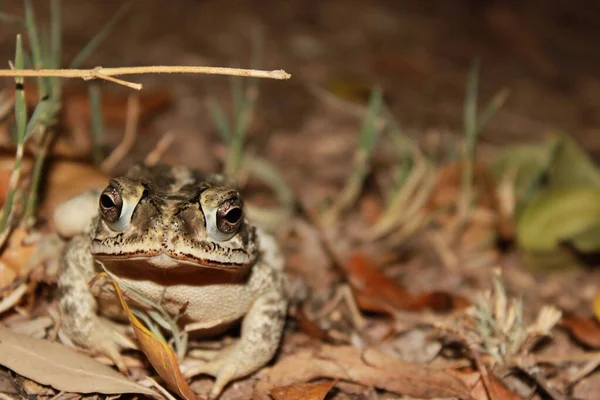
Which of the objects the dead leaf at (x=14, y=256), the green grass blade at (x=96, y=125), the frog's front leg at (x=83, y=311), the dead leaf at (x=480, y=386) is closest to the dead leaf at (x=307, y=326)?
the dead leaf at (x=480, y=386)

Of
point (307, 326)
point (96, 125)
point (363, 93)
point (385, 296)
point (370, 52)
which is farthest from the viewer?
point (370, 52)

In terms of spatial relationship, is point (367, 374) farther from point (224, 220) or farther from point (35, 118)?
point (35, 118)

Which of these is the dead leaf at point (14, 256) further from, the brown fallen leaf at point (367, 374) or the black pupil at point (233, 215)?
the brown fallen leaf at point (367, 374)

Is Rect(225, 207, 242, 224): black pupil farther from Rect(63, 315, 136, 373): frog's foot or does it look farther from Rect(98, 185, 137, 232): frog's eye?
Rect(63, 315, 136, 373): frog's foot

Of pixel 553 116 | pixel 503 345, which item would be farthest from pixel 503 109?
pixel 503 345

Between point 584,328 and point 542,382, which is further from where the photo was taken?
point 584,328

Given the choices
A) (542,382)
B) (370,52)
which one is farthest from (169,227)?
(370,52)
